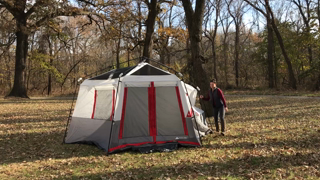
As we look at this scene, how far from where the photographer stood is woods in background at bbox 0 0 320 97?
703 inches

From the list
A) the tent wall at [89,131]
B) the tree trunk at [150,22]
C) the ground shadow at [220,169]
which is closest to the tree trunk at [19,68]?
the tree trunk at [150,22]

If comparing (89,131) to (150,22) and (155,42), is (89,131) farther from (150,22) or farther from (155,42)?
(155,42)

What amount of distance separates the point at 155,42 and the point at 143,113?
20920 mm

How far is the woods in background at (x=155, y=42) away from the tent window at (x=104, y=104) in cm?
337

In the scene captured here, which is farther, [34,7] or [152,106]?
[34,7]

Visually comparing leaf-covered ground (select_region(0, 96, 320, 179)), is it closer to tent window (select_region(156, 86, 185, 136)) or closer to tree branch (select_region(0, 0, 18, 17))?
tent window (select_region(156, 86, 185, 136))

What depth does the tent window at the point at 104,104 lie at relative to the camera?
22.6 ft

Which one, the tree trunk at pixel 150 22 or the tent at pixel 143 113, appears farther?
the tree trunk at pixel 150 22

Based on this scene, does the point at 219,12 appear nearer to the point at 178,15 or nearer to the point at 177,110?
the point at 178,15

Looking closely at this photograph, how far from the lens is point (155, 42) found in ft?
87.7

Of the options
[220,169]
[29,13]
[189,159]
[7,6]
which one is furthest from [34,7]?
[220,169]

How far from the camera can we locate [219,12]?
33531 mm

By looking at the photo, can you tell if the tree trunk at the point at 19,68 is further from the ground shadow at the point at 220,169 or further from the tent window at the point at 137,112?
the ground shadow at the point at 220,169

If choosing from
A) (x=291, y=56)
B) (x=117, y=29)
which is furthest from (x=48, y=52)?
(x=291, y=56)
